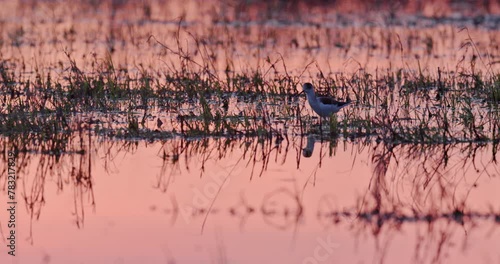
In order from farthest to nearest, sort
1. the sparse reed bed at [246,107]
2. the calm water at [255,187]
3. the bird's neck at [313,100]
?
the bird's neck at [313,100]
the sparse reed bed at [246,107]
the calm water at [255,187]

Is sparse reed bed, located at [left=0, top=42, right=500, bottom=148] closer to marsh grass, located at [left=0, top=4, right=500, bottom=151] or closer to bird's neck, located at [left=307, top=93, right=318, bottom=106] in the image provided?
marsh grass, located at [left=0, top=4, right=500, bottom=151]

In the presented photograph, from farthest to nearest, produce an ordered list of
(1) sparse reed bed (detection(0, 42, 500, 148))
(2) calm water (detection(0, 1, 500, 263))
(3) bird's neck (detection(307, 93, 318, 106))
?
(3) bird's neck (detection(307, 93, 318, 106)), (1) sparse reed bed (detection(0, 42, 500, 148)), (2) calm water (detection(0, 1, 500, 263))

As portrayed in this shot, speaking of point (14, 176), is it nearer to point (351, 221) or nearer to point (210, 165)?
point (210, 165)

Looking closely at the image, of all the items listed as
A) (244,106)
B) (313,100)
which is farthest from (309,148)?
(244,106)

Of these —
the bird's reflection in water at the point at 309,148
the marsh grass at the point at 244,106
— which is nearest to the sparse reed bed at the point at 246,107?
the marsh grass at the point at 244,106

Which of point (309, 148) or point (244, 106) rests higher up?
point (244, 106)

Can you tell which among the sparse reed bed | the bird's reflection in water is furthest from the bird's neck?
the bird's reflection in water

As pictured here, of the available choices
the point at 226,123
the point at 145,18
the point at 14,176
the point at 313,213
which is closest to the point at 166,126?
the point at 226,123

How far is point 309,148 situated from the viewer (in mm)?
10695

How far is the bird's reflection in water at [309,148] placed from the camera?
412 inches

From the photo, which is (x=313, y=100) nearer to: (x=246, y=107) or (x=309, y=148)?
(x=309, y=148)

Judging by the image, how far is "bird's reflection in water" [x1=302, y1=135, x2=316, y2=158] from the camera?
10.5 metres

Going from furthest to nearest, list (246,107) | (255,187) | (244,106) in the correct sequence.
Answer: (244,106), (246,107), (255,187)

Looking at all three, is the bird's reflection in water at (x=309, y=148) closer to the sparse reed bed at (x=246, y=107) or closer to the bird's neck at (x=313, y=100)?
the sparse reed bed at (x=246, y=107)
